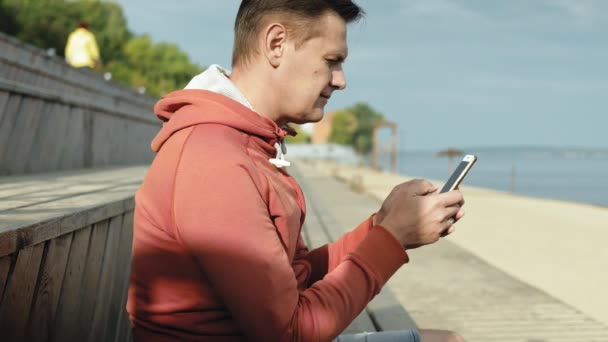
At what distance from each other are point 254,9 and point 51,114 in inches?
155

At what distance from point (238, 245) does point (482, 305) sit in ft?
13.9

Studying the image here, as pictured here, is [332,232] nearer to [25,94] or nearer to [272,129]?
[25,94]

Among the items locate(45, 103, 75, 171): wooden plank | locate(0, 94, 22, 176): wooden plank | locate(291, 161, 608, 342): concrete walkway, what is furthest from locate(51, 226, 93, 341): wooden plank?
locate(45, 103, 75, 171): wooden plank

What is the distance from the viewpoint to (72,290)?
2.50 meters

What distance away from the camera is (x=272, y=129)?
1791mm

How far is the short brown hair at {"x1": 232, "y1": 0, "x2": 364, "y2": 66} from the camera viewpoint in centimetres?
176

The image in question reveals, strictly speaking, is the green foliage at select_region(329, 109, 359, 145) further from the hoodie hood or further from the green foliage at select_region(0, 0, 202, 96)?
the hoodie hood

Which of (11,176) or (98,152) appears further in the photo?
(98,152)

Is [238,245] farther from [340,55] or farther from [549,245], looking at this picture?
[549,245]

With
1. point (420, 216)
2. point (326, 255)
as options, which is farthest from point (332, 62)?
point (326, 255)

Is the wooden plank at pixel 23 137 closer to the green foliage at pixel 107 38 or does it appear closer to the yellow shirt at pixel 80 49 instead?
the yellow shirt at pixel 80 49

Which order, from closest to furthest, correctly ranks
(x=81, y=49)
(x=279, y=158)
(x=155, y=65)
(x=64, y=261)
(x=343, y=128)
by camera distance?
(x=279, y=158)
(x=64, y=261)
(x=81, y=49)
(x=155, y=65)
(x=343, y=128)

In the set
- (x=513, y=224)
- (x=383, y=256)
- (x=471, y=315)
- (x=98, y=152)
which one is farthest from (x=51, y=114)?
(x=513, y=224)

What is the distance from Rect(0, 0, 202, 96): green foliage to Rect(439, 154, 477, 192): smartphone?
3455 centimetres
